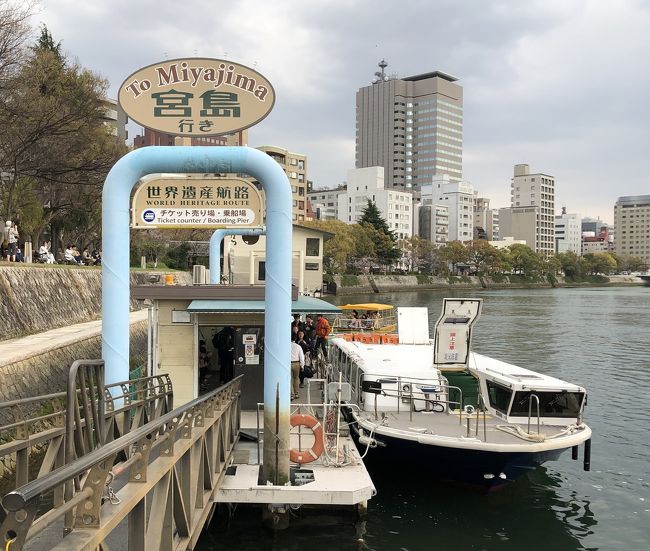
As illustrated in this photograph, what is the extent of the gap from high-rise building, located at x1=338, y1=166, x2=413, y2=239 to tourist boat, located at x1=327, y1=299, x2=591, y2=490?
145445mm

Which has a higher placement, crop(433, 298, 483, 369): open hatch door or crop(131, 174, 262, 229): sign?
crop(131, 174, 262, 229): sign

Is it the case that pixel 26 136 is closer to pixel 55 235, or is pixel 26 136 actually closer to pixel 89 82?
pixel 89 82

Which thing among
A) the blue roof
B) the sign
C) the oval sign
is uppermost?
the oval sign

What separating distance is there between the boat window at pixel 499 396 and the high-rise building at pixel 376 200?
147 m

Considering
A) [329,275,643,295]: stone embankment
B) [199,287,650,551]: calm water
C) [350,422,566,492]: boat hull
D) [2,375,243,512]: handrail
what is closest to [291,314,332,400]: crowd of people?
[350,422,566,492]: boat hull

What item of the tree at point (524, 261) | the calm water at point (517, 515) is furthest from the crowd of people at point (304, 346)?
the tree at point (524, 261)

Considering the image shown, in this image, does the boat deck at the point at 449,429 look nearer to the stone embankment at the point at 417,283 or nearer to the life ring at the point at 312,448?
the life ring at the point at 312,448

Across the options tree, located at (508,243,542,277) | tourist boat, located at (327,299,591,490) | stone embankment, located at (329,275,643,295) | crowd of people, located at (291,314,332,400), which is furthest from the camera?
tree, located at (508,243,542,277)

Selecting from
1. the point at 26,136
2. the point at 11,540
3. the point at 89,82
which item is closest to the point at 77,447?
the point at 11,540

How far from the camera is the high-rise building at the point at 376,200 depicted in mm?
162500

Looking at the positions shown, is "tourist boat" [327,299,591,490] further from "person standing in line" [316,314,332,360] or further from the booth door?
"person standing in line" [316,314,332,360]

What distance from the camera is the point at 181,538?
806 centimetres

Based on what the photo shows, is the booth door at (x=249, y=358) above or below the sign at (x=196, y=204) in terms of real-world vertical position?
below

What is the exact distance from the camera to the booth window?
1877 inches
